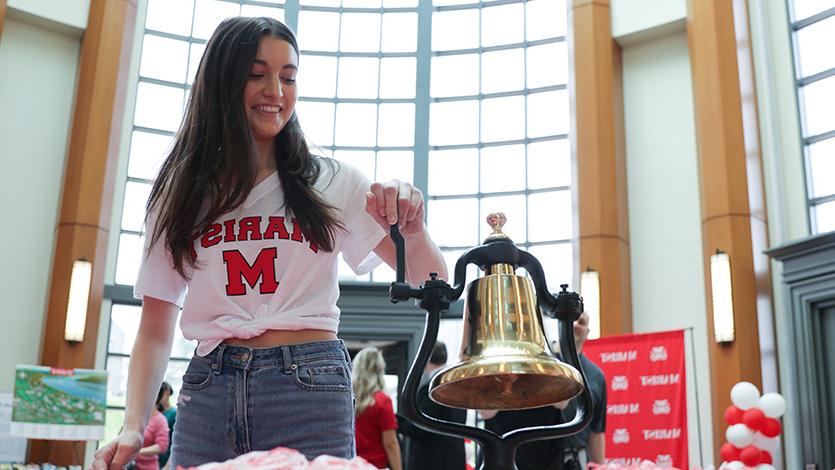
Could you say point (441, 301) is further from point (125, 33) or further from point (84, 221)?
point (125, 33)

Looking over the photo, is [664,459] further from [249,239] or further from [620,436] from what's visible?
[249,239]

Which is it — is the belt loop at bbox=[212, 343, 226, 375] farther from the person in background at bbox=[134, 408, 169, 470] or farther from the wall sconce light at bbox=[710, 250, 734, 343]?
the wall sconce light at bbox=[710, 250, 734, 343]

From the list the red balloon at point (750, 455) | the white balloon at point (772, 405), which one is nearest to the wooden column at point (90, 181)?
the red balloon at point (750, 455)

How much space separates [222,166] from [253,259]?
21cm

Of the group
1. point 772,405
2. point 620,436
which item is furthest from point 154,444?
point 772,405

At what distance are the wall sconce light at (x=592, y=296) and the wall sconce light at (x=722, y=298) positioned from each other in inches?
44.9

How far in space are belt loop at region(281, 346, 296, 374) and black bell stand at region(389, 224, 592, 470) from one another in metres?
0.18

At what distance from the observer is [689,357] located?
866cm

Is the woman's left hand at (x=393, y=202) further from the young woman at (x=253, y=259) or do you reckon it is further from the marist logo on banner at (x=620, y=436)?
the marist logo on banner at (x=620, y=436)

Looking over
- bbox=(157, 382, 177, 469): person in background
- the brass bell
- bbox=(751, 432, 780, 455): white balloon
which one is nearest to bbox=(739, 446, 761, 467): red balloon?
bbox=(751, 432, 780, 455): white balloon

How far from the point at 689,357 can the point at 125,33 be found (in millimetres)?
6917

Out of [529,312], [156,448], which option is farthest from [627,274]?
[529,312]

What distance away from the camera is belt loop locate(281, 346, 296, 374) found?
4.50ft

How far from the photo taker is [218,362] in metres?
1.41
